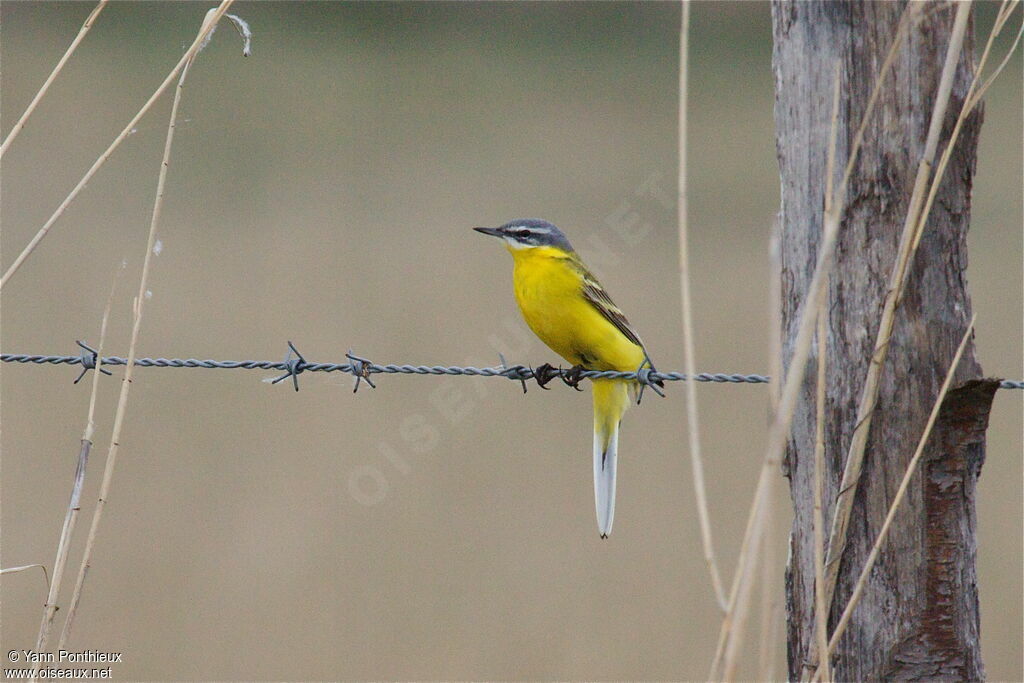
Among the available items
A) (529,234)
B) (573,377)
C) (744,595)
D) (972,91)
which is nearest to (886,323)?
(972,91)

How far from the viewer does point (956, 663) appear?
70.5 inches

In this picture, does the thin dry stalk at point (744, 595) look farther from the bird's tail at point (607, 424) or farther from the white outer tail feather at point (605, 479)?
the bird's tail at point (607, 424)

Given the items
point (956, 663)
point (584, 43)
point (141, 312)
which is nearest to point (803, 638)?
point (956, 663)

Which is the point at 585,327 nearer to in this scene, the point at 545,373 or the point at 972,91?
the point at 545,373

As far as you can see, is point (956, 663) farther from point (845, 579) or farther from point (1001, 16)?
point (1001, 16)

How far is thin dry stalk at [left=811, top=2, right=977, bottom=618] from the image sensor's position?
146cm

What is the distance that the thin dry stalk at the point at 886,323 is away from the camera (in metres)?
1.46

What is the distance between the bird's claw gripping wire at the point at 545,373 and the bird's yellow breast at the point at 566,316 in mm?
172

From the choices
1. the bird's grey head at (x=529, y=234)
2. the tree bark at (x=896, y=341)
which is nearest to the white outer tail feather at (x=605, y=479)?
the bird's grey head at (x=529, y=234)

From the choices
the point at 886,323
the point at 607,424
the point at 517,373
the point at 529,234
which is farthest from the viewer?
the point at 529,234

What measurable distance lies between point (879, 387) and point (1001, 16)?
66 cm

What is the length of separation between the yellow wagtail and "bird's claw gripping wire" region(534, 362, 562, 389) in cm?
7

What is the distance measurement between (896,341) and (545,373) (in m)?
1.70

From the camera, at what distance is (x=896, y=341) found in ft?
5.75
